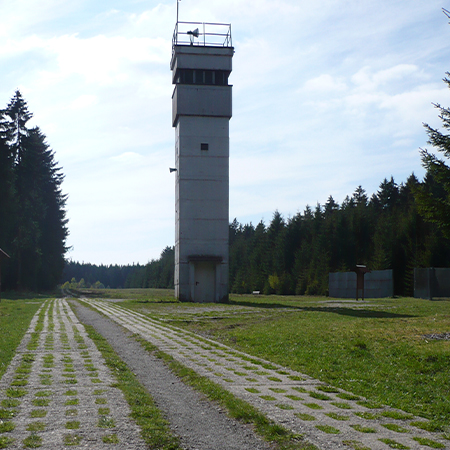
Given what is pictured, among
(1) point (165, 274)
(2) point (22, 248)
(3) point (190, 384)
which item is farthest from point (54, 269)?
(1) point (165, 274)

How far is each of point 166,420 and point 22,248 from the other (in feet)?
164

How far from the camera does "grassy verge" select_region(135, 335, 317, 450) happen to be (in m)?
5.77

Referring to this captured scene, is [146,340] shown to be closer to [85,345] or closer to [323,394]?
[85,345]

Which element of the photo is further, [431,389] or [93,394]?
[431,389]

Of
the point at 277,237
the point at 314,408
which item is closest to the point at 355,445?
the point at 314,408

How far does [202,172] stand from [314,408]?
3435cm

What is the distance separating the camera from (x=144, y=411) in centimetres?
699

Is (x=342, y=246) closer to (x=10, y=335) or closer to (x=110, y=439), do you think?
(x=10, y=335)

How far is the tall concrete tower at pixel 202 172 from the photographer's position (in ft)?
133

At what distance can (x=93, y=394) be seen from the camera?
800 cm

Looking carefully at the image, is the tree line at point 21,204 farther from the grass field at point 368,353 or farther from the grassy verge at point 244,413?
the grassy verge at point 244,413

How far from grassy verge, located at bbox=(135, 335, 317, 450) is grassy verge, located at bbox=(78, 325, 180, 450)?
0.90 m

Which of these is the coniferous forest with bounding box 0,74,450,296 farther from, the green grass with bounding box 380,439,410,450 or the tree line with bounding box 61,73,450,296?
the green grass with bounding box 380,439,410,450

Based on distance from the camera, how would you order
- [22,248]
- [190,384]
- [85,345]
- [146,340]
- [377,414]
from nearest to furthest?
[377,414], [190,384], [85,345], [146,340], [22,248]
